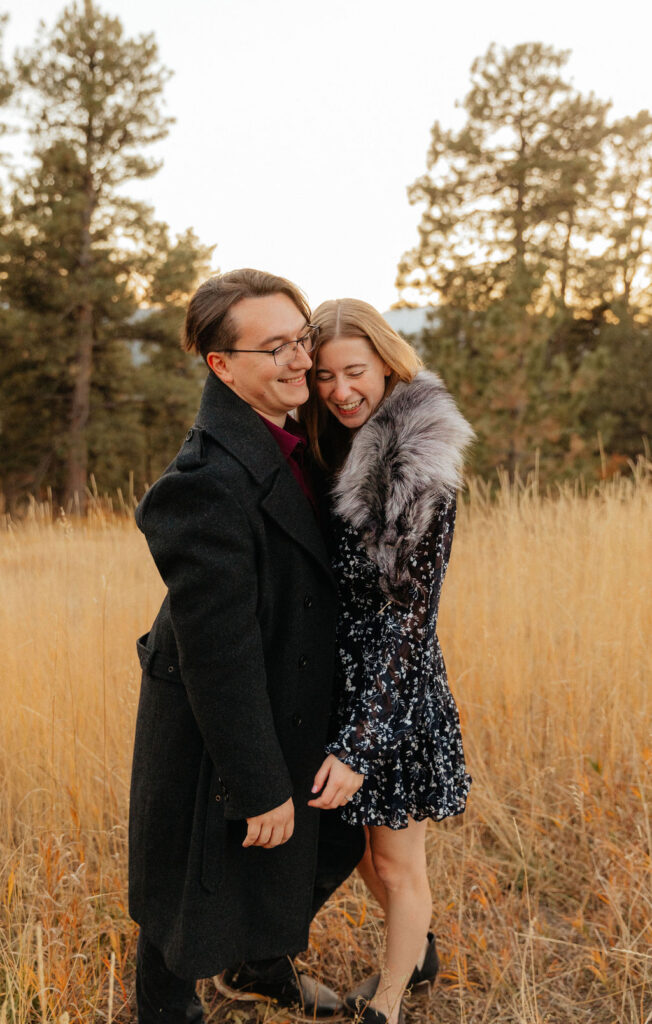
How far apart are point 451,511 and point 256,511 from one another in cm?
43

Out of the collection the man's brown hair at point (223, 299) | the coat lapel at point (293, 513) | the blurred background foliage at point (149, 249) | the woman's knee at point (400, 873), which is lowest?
the woman's knee at point (400, 873)

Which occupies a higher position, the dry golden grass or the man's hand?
the man's hand

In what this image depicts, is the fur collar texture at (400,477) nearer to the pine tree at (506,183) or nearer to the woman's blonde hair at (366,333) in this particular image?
the woman's blonde hair at (366,333)

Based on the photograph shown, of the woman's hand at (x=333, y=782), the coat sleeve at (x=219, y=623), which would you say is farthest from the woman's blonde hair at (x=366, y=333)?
the woman's hand at (x=333, y=782)

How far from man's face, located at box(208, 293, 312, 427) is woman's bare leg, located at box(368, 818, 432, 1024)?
1030 mm

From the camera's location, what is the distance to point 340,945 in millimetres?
2086

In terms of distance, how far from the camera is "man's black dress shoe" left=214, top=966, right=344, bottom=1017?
6.19 ft

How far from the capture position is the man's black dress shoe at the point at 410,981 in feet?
6.01

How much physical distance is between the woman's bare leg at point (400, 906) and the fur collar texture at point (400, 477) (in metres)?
0.64

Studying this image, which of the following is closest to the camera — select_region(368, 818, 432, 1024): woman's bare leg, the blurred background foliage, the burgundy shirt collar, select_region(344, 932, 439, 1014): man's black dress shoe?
the burgundy shirt collar

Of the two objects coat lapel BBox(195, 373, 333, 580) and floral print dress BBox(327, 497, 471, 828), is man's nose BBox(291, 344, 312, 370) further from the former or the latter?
floral print dress BBox(327, 497, 471, 828)

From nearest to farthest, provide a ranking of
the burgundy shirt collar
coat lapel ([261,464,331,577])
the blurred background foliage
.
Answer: coat lapel ([261,464,331,577])
the burgundy shirt collar
the blurred background foliage

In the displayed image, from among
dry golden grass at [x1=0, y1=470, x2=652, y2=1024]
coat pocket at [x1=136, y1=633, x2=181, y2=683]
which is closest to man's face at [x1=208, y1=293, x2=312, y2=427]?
coat pocket at [x1=136, y1=633, x2=181, y2=683]

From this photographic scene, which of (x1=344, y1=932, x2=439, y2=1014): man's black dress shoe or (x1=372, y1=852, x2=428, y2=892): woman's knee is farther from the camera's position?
(x1=344, y1=932, x2=439, y2=1014): man's black dress shoe
